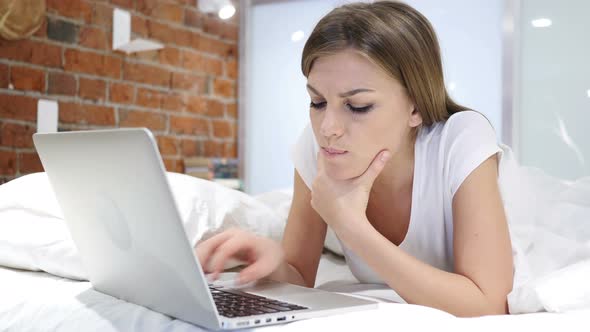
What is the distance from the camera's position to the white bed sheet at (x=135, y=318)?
0.84 metres

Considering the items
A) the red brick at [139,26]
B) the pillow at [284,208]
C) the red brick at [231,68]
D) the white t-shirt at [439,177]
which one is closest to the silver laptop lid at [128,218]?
the white t-shirt at [439,177]

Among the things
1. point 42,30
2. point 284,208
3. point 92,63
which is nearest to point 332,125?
point 284,208

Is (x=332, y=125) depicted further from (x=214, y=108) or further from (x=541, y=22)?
(x=214, y=108)

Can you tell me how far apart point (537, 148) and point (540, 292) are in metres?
2.08

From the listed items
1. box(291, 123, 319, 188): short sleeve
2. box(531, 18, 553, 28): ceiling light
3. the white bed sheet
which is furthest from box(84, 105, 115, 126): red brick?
box(531, 18, 553, 28): ceiling light

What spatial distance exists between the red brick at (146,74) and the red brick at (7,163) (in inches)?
27.7

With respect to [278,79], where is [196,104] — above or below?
below

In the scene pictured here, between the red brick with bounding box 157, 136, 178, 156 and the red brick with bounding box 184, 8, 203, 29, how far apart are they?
0.61 m

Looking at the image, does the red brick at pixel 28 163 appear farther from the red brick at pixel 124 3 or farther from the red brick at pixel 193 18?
the red brick at pixel 193 18

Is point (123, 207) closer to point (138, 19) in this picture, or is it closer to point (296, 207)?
point (296, 207)

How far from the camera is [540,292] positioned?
40.6 inches

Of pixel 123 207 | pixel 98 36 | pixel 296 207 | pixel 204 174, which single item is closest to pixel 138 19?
pixel 98 36

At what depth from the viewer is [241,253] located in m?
1.15

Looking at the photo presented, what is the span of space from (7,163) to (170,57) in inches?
41.8
